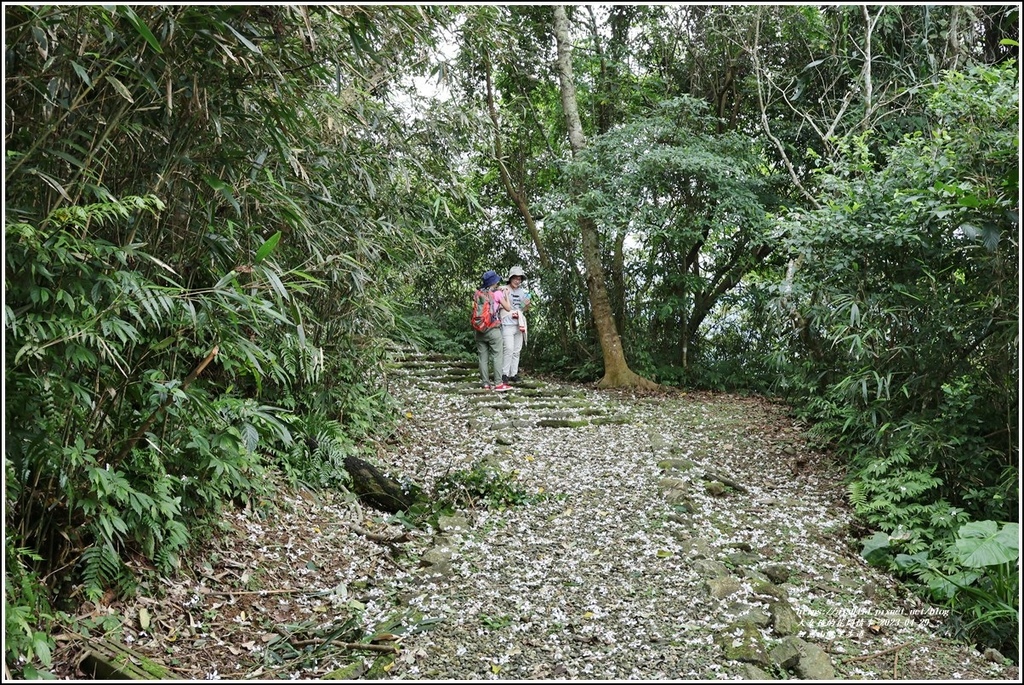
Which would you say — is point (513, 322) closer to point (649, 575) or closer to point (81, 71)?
point (649, 575)

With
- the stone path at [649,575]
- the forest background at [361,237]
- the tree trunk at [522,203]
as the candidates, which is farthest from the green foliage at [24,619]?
the tree trunk at [522,203]

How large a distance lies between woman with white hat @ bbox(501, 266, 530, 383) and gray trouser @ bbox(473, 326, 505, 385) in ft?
0.27

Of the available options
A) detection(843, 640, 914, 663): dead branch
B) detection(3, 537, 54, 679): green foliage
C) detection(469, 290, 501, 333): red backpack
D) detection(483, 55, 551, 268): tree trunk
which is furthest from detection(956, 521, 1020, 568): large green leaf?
detection(483, 55, 551, 268): tree trunk

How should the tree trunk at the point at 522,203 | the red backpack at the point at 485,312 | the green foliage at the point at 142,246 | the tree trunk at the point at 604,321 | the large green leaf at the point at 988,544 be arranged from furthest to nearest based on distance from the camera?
the tree trunk at the point at 522,203 → the tree trunk at the point at 604,321 → the red backpack at the point at 485,312 → the large green leaf at the point at 988,544 → the green foliage at the point at 142,246

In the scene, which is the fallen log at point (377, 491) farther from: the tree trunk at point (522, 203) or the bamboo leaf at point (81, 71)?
the tree trunk at point (522, 203)

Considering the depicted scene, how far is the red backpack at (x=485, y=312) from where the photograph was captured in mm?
7324

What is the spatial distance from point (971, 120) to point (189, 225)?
12.0 ft

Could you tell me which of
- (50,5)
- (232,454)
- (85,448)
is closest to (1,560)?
(85,448)

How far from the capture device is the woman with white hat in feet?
24.7

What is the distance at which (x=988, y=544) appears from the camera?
116 inches

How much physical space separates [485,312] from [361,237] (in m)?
3.29

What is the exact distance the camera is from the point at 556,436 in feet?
20.2

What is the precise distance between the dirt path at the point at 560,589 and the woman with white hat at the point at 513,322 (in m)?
2.37

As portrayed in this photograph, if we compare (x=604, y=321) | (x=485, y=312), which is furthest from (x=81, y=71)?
(x=604, y=321)
